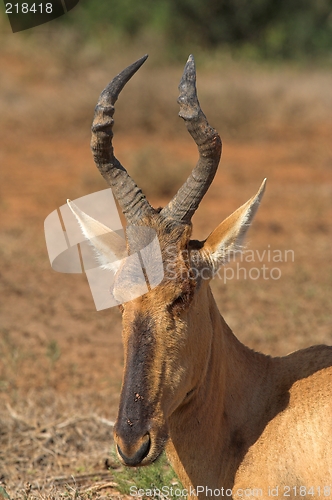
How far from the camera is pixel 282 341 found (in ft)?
34.8

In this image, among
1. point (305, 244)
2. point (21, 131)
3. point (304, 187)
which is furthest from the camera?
point (21, 131)

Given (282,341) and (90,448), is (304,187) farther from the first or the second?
(90,448)

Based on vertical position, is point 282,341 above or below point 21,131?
below

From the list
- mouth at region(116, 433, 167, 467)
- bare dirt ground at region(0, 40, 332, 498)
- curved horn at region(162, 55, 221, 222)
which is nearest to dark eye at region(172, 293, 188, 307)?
curved horn at region(162, 55, 221, 222)

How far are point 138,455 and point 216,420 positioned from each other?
1.08 m

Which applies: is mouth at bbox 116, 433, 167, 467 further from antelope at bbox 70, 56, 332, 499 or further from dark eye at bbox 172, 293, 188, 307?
dark eye at bbox 172, 293, 188, 307

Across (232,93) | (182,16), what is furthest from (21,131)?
(182,16)

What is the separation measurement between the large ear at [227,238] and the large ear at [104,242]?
2.15ft

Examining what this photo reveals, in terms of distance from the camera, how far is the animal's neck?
541cm

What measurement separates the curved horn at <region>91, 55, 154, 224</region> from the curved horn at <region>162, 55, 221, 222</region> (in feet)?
0.76

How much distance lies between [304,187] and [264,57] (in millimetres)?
16254

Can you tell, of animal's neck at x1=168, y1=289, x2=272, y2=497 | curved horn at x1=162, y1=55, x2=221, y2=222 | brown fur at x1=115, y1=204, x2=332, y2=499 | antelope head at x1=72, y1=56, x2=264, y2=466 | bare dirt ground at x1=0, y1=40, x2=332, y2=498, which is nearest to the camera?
antelope head at x1=72, y1=56, x2=264, y2=466

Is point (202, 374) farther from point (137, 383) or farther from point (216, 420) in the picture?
point (137, 383)

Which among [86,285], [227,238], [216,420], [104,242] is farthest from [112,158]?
[86,285]
